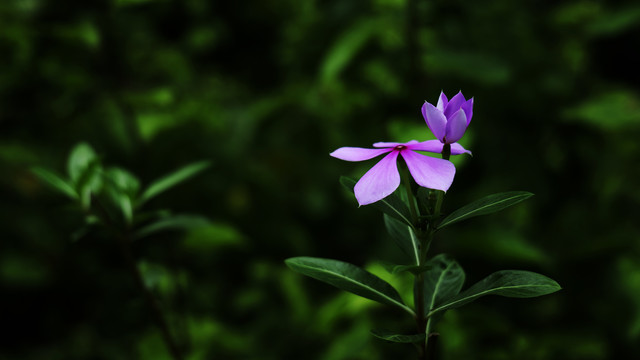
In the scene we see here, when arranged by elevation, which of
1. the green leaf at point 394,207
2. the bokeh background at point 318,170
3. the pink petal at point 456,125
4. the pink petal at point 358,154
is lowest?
the bokeh background at point 318,170

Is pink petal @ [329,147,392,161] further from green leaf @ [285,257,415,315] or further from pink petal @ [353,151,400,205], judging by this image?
green leaf @ [285,257,415,315]

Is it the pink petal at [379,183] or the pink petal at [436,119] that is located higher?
the pink petal at [436,119]

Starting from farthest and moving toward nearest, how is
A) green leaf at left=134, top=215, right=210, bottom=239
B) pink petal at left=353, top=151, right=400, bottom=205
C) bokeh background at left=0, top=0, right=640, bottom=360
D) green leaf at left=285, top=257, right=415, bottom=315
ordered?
bokeh background at left=0, top=0, right=640, bottom=360 < green leaf at left=134, top=215, right=210, bottom=239 < green leaf at left=285, top=257, right=415, bottom=315 < pink petal at left=353, top=151, right=400, bottom=205

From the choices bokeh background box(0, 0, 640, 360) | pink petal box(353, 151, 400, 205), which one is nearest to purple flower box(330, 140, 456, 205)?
pink petal box(353, 151, 400, 205)

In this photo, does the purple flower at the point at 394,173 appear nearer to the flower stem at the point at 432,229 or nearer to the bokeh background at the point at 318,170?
the flower stem at the point at 432,229

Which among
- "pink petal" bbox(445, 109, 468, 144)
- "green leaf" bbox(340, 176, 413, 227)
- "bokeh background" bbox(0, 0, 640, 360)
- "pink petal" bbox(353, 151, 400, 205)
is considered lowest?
"bokeh background" bbox(0, 0, 640, 360)

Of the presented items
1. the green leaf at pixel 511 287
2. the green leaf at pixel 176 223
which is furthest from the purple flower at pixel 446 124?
the green leaf at pixel 176 223

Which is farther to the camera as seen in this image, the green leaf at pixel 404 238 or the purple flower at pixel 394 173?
the green leaf at pixel 404 238
